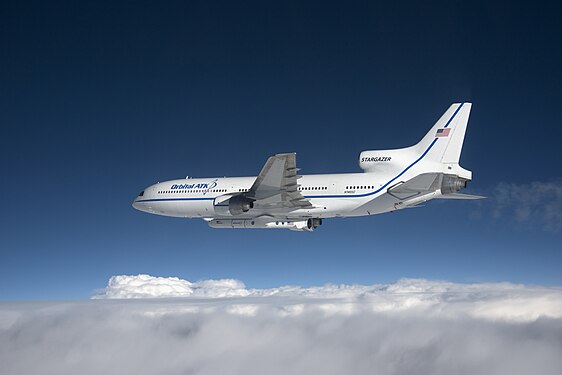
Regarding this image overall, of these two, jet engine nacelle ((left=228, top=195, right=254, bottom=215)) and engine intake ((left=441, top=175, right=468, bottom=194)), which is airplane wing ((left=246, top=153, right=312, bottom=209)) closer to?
jet engine nacelle ((left=228, top=195, right=254, bottom=215))

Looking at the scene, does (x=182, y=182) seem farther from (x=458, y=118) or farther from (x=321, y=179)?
(x=458, y=118)

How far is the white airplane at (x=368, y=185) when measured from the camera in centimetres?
3672

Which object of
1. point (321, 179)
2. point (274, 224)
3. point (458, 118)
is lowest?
point (274, 224)

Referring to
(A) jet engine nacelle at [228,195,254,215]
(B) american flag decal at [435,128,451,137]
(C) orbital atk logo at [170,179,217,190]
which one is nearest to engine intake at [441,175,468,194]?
(B) american flag decal at [435,128,451,137]

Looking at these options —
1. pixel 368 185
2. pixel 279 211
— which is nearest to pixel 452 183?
pixel 368 185

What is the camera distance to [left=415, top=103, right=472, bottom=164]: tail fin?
3856 cm

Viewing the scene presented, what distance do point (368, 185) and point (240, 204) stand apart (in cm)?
997

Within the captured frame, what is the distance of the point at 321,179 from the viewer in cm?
4128

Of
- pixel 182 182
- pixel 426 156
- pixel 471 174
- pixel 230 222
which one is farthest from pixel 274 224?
pixel 471 174

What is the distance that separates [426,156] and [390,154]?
273 cm

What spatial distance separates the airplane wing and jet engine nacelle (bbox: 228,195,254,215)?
44cm

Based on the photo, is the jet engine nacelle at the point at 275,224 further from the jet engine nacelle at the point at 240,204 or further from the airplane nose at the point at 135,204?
the airplane nose at the point at 135,204

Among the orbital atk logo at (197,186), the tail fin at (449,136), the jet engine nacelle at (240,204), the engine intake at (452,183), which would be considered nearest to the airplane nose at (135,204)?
the orbital atk logo at (197,186)

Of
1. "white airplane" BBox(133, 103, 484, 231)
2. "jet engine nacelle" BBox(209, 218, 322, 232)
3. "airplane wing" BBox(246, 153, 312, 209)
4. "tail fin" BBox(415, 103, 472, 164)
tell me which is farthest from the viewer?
"jet engine nacelle" BBox(209, 218, 322, 232)
